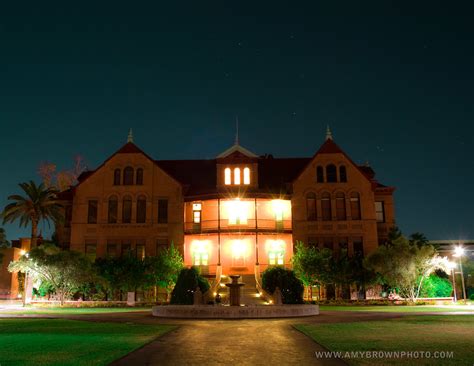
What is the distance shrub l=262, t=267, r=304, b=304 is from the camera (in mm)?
29842

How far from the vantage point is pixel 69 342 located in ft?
45.7

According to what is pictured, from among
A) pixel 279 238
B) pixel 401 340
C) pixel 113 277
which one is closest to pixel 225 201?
pixel 279 238

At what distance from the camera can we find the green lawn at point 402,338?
423 inches

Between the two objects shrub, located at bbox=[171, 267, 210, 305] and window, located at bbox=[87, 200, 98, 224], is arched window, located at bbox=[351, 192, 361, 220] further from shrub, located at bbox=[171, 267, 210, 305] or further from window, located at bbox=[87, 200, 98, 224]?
window, located at bbox=[87, 200, 98, 224]

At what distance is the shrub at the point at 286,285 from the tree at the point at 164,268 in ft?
33.3

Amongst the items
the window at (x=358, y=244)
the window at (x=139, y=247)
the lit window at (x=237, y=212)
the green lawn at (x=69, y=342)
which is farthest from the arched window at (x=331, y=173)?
the green lawn at (x=69, y=342)

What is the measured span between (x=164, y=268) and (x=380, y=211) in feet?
68.3

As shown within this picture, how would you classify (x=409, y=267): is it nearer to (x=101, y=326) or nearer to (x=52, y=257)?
(x=101, y=326)

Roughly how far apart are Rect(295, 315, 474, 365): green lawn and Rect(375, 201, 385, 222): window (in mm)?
24978

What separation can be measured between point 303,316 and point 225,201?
19.8 metres

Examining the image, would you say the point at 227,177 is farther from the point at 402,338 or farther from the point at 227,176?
the point at 402,338

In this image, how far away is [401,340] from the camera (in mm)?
13750

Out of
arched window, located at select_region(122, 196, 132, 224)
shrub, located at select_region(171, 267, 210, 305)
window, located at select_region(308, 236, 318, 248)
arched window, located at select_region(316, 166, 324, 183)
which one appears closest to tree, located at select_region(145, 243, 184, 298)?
arched window, located at select_region(122, 196, 132, 224)

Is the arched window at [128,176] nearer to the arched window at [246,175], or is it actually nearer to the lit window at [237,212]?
the lit window at [237,212]
